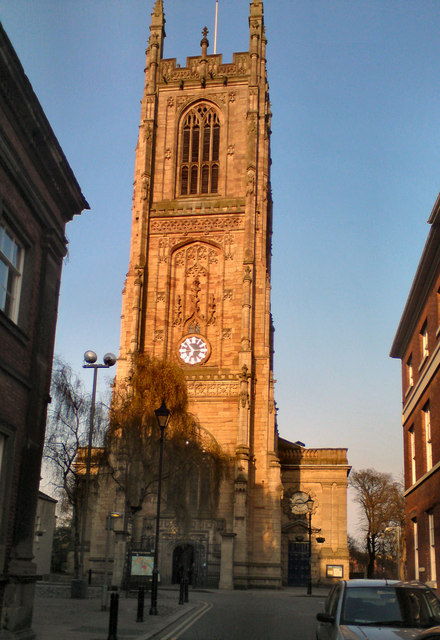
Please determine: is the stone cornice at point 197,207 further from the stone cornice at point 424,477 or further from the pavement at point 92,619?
the pavement at point 92,619

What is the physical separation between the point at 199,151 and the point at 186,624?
143 ft

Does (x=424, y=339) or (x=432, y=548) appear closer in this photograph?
(x=432, y=548)

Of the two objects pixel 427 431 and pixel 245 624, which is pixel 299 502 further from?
pixel 245 624

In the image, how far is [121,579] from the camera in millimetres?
38625

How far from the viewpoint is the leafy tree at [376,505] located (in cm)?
7050

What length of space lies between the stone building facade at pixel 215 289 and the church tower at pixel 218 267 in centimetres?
9

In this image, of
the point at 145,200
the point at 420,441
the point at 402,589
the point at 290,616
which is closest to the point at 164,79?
the point at 145,200

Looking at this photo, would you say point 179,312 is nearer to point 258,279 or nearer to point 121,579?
point 258,279

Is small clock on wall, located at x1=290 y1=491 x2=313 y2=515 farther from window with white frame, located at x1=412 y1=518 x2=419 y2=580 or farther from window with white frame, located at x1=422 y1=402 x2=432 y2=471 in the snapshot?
window with white frame, located at x1=422 y1=402 x2=432 y2=471

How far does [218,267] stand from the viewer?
173 ft

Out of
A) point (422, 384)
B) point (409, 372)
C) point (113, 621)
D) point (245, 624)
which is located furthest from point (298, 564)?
point (113, 621)

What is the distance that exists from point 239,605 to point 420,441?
8617mm

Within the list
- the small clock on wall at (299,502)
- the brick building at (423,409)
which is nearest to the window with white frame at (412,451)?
the brick building at (423,409)

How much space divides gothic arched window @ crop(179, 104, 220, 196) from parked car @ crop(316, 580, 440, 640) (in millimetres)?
47513
